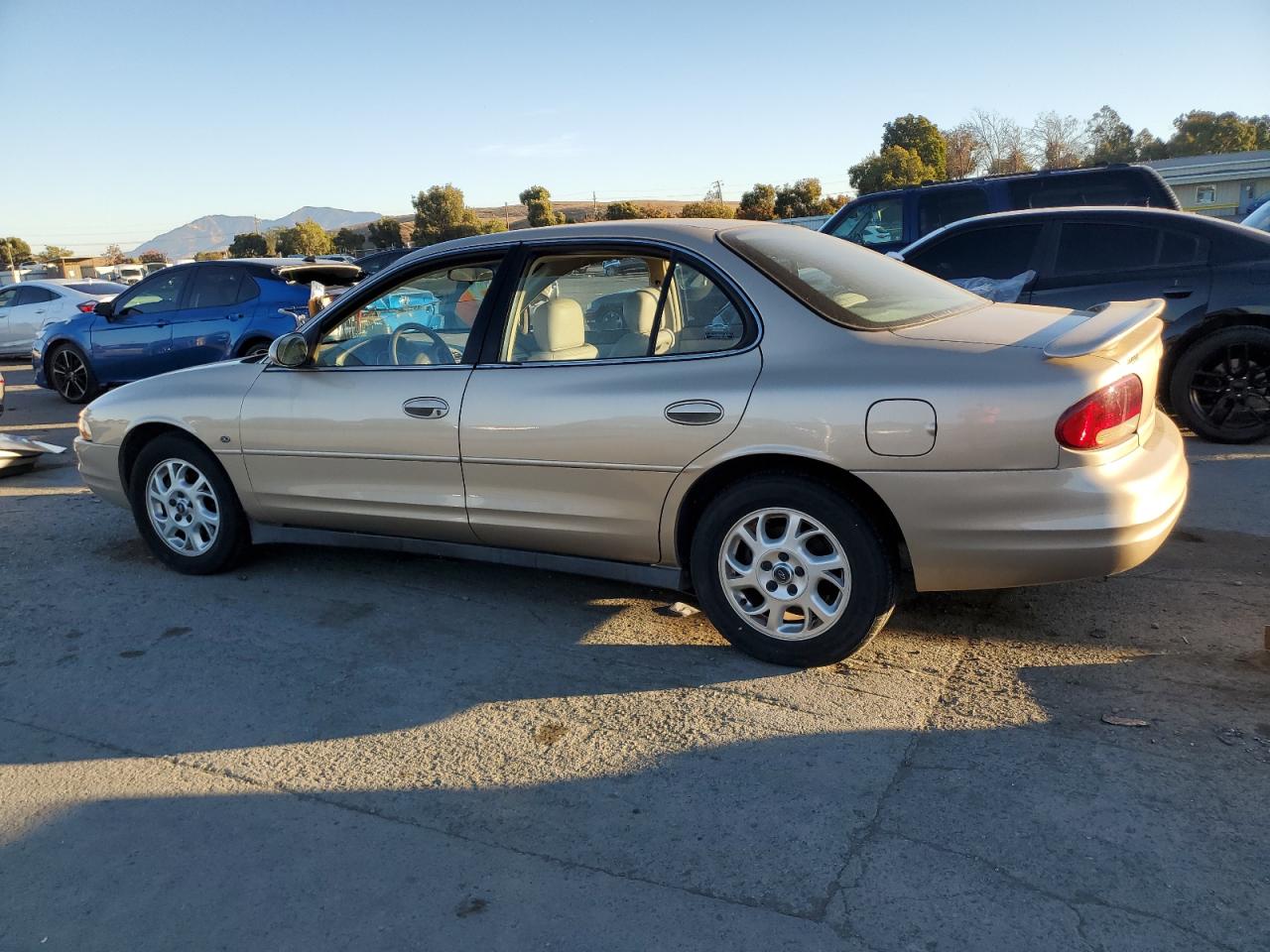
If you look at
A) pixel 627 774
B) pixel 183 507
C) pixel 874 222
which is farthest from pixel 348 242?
pixel 627 774

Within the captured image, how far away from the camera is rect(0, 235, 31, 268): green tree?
77.1 meters

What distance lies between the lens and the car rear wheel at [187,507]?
16.5ft

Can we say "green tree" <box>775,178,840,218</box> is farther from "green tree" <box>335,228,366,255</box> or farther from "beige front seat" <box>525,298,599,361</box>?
"beige front seat" <box>525,298,599,361</box>

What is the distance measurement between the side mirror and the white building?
155 ft

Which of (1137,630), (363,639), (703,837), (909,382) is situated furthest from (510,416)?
(1137,630)

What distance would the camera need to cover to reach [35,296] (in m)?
15.9

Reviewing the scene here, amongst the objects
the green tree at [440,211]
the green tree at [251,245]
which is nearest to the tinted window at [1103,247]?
the green tree at [440,211]

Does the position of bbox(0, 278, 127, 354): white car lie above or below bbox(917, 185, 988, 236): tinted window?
below

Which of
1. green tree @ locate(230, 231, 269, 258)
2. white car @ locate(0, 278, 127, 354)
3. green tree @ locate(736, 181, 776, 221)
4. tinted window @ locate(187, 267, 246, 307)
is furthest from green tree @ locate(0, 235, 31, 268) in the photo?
tinted window @ locate(187, 267, 246, 307)

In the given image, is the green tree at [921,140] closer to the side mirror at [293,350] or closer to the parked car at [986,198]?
the parked car at [986,198]

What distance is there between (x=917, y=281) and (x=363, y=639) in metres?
2.85

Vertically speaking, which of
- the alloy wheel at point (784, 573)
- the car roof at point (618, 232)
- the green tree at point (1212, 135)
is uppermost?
the green tree at point (1212, 135)

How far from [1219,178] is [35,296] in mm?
47524

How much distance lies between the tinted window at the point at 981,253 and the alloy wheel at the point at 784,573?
426 centimetres
